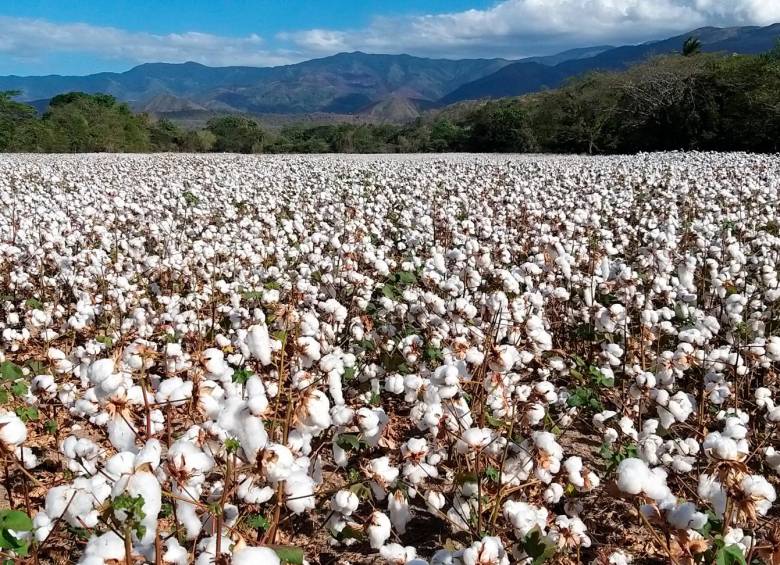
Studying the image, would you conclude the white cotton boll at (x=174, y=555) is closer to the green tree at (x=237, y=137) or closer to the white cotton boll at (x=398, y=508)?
the white cotton boll at (x=398, y=508)

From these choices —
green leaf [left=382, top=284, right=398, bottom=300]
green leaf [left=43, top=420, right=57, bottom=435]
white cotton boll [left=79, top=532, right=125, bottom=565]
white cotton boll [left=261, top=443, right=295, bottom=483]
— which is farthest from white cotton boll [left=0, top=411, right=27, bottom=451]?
green leaf [left=382, top=284, right=398, bottom=300]

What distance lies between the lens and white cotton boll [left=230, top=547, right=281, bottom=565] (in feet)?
4.45

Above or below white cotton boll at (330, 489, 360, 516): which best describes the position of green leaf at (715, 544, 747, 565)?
above

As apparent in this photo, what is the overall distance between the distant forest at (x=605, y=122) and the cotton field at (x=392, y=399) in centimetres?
2616

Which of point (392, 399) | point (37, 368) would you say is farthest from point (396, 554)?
point (37, 368)

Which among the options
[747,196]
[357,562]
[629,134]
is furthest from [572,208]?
[629,134]

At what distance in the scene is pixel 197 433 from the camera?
6.38ft

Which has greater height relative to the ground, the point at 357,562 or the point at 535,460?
the point at 535,460

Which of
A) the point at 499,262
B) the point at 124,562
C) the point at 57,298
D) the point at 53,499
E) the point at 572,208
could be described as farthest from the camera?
the point at 572,208

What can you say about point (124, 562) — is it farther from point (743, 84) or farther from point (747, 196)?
point (743, 84)

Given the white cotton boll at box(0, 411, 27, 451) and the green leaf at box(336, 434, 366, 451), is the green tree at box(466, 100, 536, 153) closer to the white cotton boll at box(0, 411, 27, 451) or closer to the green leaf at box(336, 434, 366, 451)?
the green leaf at box(336, 434, 366, 451)

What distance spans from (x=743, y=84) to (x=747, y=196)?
83.9 ft

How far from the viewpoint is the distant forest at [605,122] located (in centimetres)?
3119

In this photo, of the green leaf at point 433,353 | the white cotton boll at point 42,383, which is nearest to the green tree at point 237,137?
the green leaf at point 433,353
